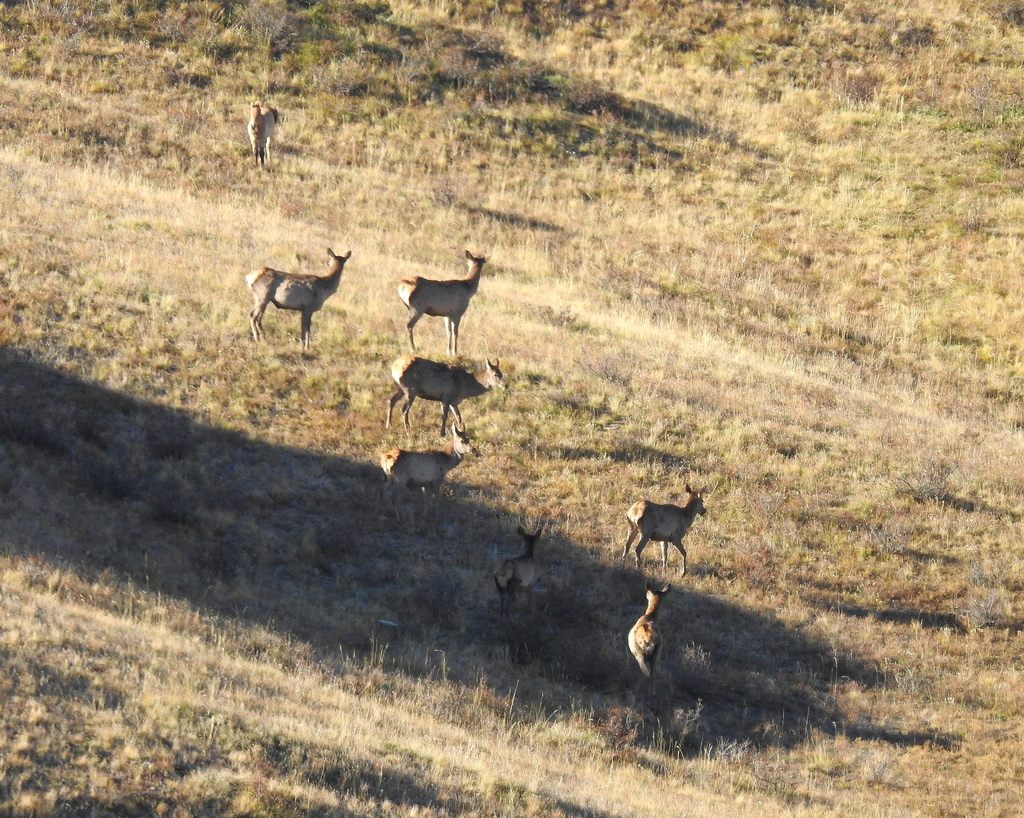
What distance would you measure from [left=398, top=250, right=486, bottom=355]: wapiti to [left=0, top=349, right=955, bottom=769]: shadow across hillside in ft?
13.9

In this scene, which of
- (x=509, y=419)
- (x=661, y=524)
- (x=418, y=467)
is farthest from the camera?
(x=509, y=419)

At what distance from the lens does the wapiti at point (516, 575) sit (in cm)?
1534

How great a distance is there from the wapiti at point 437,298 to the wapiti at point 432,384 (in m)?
2.42

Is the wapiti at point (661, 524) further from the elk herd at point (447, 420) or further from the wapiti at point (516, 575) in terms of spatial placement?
the wapiti at point (516, 575)

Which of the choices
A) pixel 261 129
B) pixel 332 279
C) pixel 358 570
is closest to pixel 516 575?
pixel 358 570

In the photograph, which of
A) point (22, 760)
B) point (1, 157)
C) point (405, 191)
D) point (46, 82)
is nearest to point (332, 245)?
point (405, 191)

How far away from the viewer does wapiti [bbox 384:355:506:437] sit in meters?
18.8

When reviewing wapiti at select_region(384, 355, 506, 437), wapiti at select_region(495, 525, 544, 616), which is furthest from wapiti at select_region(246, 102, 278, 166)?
wapiti at select_region(495, 525, 544, 616)

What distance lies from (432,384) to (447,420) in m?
1.14

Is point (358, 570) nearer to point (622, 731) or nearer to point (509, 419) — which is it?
point (622, 731)

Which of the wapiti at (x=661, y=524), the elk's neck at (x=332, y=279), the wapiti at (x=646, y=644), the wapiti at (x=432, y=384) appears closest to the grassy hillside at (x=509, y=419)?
the wapiti at (x=661, y=524)

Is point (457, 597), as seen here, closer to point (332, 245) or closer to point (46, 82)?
point (332, 245)

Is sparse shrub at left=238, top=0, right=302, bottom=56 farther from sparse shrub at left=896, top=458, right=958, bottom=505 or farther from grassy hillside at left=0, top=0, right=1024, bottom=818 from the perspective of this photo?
sparse shrub at left=896, top=458, right=958, bottom=505

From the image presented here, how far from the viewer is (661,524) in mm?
16875
